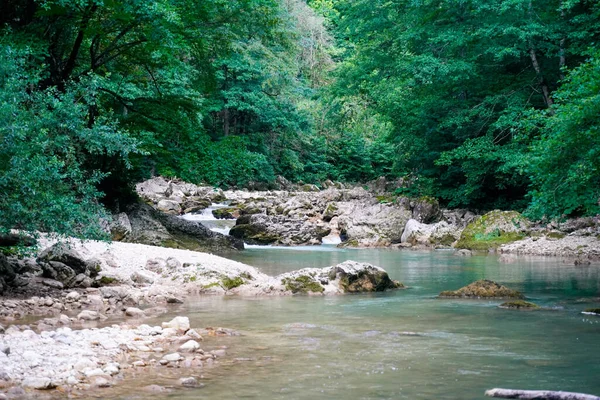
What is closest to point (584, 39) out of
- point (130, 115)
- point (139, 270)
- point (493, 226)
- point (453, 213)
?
point (493, 226)

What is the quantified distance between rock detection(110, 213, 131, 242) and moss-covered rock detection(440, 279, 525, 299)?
1012 centimetres

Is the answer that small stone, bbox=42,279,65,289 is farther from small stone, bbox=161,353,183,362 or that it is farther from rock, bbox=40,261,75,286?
small stone, bbox=161,353,183,362

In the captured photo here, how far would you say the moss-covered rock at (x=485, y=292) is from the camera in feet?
44.7

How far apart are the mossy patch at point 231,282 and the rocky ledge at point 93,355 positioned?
4.84 meters

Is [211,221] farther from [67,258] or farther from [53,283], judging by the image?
[53,283]

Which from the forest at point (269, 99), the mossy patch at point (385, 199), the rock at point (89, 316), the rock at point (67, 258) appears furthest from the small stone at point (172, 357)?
the mossy patch at point (385, 199)

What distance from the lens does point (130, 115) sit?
2127 centimetres

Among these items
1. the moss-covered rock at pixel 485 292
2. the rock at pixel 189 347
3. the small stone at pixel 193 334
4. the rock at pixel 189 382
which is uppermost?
the moss-covered rock at pixel 485 292

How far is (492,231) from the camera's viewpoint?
25.9 m

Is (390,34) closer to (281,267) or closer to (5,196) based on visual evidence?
(281,267)

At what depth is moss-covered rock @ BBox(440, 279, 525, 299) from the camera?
13609 mm

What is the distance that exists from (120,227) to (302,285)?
7715 mm

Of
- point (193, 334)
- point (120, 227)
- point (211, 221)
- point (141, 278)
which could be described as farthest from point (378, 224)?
point (193, 334)

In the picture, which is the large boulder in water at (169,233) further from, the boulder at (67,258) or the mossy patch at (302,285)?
the mossy patch at (302,285)
